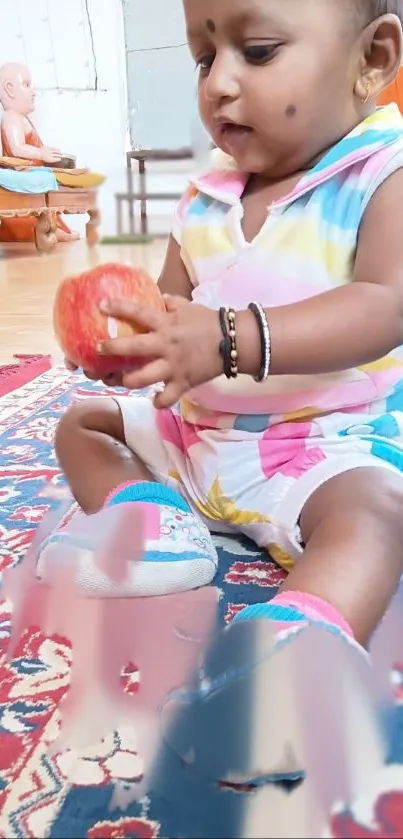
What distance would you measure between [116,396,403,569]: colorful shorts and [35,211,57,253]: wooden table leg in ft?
6.01

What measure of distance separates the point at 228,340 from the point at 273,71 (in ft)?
0.67

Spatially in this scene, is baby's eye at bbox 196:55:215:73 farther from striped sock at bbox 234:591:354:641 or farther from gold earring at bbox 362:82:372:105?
striped sock at bbox 234:591:354:641

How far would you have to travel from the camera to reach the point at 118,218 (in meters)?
0.57

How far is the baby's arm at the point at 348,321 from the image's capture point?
0.49 meters

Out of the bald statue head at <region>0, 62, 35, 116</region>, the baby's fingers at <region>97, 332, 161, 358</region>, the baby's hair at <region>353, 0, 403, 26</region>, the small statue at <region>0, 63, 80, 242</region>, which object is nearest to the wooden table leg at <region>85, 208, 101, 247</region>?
the baby's fingers at <region>97, 332, 161, 358</region>

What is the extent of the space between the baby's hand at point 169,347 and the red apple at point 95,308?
1.0 inches

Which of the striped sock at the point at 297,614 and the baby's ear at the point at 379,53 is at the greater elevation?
the baby's ear at the point at 379,53

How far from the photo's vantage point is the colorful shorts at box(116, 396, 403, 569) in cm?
57

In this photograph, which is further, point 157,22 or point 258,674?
point 157,22

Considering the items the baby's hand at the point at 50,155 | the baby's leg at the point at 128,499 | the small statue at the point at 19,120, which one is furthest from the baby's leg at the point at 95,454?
the small statue at the point at 19,120

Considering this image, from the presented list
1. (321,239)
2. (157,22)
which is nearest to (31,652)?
(321,239)

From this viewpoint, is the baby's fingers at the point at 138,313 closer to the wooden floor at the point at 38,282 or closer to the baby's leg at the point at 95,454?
the wooden floor at the point at 38,282

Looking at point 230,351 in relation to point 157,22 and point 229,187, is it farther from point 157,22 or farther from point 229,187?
point 157,22

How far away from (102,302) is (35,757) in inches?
9.9
